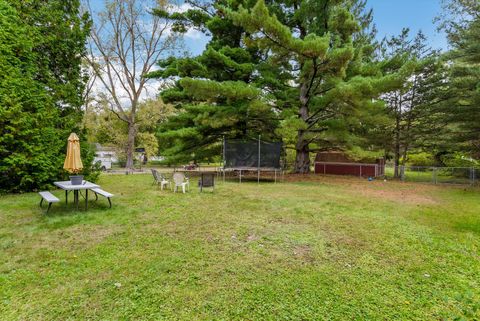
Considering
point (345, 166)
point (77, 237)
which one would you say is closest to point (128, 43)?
point (345, 166)

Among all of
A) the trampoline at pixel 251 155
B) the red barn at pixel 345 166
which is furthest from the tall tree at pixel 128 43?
the red barn at pixel 345 166

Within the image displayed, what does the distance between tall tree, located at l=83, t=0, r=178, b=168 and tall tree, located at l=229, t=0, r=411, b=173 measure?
1079cm

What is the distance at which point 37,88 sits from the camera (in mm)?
8141

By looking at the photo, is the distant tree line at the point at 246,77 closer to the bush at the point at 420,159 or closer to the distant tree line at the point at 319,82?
the distant tree line at the point at 319,82

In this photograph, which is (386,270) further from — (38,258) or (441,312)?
(38,258)

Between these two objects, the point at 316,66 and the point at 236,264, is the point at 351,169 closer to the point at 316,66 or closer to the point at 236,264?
the point at 316,66

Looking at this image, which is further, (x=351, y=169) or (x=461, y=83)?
(x=351, y=169)

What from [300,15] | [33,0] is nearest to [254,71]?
[300,15]

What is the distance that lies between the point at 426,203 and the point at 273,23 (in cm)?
811

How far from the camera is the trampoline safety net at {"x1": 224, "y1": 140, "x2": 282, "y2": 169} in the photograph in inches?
472

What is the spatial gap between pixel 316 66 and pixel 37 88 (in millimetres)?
10445

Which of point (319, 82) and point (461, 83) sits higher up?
point (319, 82)

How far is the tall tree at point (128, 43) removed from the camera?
1897 centimetres

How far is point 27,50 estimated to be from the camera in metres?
7.86
